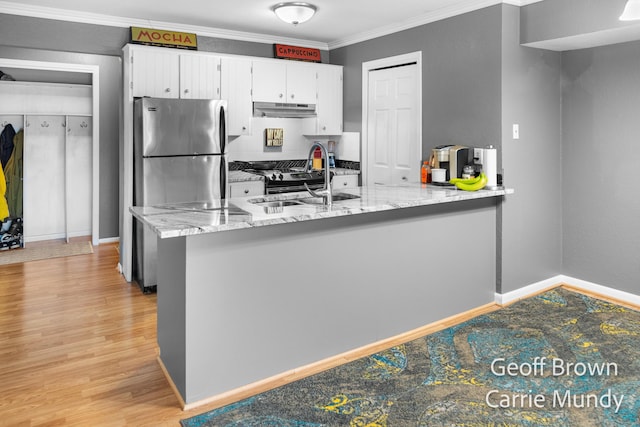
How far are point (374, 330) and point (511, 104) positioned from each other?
212 cm

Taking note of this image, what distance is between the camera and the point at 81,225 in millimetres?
6387

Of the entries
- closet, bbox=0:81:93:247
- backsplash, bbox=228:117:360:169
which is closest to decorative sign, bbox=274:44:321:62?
backsplash, bbox=228:117:360:169

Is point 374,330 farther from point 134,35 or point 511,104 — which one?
point 134,35

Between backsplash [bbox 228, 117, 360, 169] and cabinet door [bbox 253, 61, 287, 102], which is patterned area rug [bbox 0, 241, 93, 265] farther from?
cabinet door [bbox 253, 61, 287, 102]

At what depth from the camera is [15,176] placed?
5.84 m

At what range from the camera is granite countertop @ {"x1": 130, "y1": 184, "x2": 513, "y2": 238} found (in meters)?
2.32

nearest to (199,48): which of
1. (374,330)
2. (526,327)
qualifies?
(374,330)

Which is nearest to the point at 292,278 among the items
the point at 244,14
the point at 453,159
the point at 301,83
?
the point at 453,159

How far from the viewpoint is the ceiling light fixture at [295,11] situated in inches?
157

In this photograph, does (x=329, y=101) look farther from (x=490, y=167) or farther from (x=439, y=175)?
(x=490, y=167)

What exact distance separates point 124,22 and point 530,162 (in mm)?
3936

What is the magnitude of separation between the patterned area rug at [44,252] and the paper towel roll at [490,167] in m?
4.41

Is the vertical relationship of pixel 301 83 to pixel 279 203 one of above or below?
above

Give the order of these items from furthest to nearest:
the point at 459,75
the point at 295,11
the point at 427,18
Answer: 1. the point at 427,18
2. the point at 459,75
3. the point at 295,11
